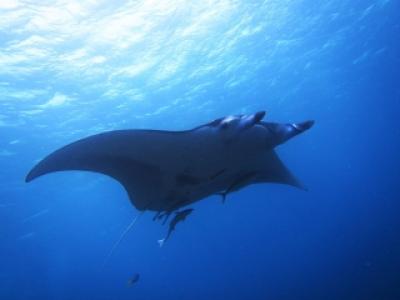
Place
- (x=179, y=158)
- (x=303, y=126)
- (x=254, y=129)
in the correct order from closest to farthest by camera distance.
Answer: (x=303, y=126), (x=254, y=129), (x=179, y=158)

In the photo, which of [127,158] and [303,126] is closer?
[303,126]

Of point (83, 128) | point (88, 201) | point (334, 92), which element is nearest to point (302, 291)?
point (334, 92)

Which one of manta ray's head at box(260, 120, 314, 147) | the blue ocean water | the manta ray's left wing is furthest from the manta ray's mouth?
the blue ocean water

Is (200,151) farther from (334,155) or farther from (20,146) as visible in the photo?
(334,155)

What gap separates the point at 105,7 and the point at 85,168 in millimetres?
11066

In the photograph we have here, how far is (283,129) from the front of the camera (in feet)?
14.5

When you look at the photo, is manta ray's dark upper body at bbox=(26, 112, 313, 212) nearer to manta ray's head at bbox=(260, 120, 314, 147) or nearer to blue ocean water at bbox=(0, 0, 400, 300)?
manta ray's head at bbox=(260, 120, 314, 147)

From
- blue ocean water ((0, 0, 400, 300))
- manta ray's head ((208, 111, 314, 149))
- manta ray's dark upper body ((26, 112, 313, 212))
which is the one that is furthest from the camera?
blue ocean water ((0, 0, 400, 300))

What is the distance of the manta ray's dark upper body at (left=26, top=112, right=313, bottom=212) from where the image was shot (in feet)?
14.5

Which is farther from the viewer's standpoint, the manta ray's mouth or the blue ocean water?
the blue ocean water

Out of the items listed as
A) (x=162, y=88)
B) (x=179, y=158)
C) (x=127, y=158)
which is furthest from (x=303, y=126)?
(x=162, y=88)

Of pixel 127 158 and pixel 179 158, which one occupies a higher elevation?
pixel 127 158

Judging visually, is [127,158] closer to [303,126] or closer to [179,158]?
[179,158]

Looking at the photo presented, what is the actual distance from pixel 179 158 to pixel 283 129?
55.5 inches
